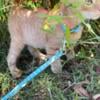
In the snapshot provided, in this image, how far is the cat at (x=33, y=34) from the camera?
3.25 meters

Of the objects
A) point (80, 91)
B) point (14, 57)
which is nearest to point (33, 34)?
point (14, 57)

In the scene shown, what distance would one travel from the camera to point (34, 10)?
3.48m

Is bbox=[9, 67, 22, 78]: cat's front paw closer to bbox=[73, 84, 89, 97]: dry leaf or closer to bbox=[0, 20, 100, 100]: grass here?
bbox=[0, 20, 100, 100]: grass

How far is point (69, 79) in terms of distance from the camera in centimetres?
361

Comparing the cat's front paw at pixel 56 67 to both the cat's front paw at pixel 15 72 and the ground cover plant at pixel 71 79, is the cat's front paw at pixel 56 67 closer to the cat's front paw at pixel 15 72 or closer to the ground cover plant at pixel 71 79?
the ground cover plant at pixel 71 79

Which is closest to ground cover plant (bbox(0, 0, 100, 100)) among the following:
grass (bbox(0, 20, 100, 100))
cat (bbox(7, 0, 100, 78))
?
grass (bbox(0, 20, 100, 100))

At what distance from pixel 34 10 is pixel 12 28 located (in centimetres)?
29

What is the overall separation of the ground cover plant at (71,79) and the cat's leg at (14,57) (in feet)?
0.23

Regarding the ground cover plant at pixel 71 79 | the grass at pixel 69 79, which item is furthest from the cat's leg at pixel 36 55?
the grass at pixel 69 79

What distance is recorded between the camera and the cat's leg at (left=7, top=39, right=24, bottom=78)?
366 cm

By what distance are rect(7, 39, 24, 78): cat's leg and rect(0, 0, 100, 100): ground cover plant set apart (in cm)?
7

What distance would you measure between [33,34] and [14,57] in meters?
0.37

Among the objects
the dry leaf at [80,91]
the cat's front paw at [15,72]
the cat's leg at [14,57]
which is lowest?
the dry leaf at [80,91]

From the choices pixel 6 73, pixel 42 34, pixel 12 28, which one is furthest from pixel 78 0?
pixel 6 73
